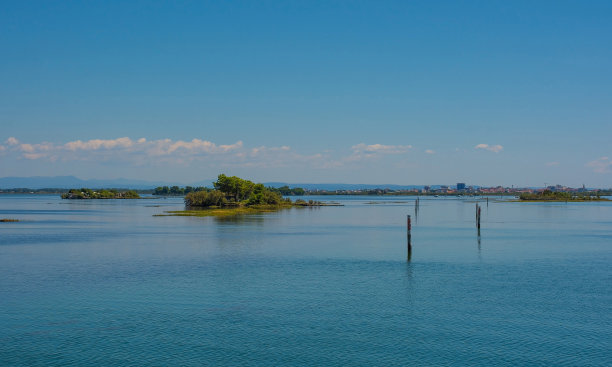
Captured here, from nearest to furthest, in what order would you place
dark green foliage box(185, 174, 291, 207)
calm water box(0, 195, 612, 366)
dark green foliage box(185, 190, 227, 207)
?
1. calm water box(0, 195, 612, 366)
2. dark green foliage box(185, 190, 227, 207)
3. dark green foliage box(185, 174, 291, 207)

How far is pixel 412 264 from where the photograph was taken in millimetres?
46281

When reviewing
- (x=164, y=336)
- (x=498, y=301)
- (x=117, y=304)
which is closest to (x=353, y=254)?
(x=498, y=301)

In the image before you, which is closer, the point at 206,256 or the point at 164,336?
the point at 164,336

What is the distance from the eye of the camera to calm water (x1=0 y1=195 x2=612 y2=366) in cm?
2266

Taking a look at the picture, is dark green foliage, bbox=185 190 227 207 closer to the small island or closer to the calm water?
the small island

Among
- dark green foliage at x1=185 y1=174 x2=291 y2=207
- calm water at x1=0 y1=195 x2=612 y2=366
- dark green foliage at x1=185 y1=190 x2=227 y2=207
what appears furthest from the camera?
dark green foliage at x1=185 y1=174 x2=291 y2=207

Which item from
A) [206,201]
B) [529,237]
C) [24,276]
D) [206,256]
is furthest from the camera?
Answer: [206,201]

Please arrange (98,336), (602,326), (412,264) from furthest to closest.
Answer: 1. (412,264)
2. (602,326)
3. (98,336)

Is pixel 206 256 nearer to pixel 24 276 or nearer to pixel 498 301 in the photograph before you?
pixel 24 276

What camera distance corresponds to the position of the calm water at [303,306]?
22.7 m

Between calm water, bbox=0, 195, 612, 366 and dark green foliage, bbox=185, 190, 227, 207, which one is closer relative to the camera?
calm water, bbox=0, 195, 612, 366

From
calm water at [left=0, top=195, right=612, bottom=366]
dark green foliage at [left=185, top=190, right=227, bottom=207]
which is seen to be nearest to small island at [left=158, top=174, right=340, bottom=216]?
dark green foliage at [left=185, top=190, right=227, bottom=207]

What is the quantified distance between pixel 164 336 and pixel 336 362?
318 inches

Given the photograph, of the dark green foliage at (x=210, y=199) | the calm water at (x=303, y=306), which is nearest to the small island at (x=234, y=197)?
the dark green foliage at (x=210, y=199)
